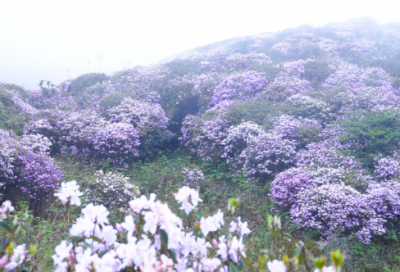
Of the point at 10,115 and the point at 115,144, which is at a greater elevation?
the point at 10,115

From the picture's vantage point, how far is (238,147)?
325 inches

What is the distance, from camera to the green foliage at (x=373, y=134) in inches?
270

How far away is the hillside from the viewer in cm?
512

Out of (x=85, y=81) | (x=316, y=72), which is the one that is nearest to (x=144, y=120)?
(x=85, y=81)

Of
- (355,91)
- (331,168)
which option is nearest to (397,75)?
(355,91)

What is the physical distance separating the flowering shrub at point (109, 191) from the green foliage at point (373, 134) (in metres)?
5.51

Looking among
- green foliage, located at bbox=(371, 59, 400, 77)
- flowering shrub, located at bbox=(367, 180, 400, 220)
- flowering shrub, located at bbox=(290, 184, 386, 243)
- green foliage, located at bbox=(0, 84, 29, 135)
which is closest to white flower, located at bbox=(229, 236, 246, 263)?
flowering shrub, located at bbox=(290, 184, 386, 243)

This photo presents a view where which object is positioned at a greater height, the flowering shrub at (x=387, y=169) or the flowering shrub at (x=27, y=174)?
the flowering shrub at (x=27, y=174)

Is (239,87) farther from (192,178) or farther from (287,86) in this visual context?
(192,178)

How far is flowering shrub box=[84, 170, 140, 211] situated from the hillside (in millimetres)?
24

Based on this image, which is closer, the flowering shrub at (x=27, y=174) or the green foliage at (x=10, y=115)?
the flowering shrub at (x=27, y=174)

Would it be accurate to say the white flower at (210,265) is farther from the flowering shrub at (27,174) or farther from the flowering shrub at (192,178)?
the flowering shrub at (192,178)

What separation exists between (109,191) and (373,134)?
20.6 feet

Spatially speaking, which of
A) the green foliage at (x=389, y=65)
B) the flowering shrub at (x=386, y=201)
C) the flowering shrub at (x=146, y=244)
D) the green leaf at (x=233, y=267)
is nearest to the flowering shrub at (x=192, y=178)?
the flowering shrub at (x=386, y=201)
